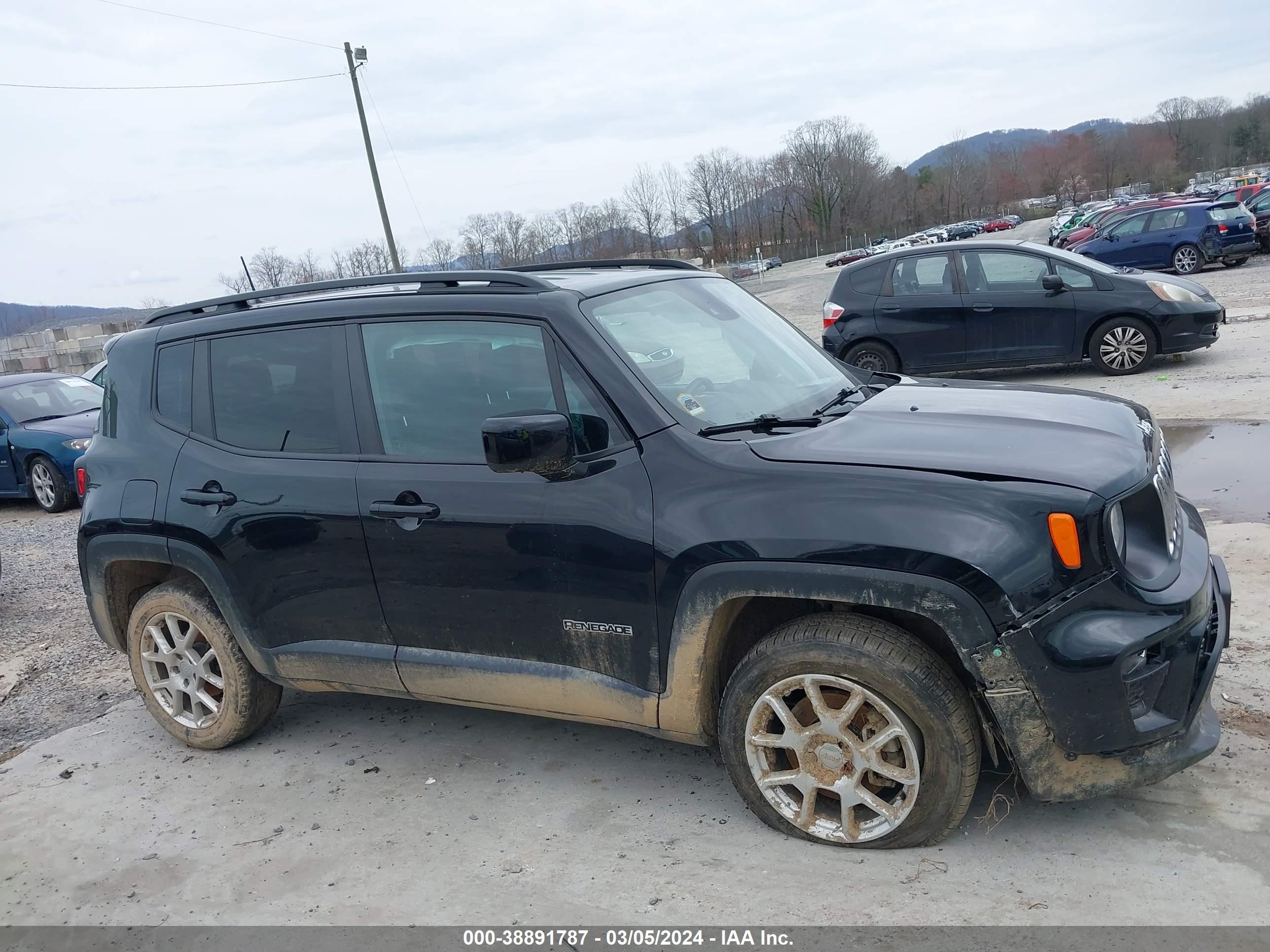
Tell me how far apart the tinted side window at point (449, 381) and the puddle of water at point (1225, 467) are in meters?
4.69

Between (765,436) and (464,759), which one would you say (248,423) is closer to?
(464,759)

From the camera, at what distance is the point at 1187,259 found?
2202 centimetres

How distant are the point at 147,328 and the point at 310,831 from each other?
2.47 m

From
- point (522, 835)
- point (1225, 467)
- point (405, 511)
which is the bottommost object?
point (1225, 467)

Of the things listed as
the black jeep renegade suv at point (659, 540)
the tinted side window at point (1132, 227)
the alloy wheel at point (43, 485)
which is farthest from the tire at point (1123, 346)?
the tinted side window at point (1132, 227)

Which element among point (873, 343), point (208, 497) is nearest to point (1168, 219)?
point (873, 343)

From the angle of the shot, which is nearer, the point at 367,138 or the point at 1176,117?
the point at 367,138

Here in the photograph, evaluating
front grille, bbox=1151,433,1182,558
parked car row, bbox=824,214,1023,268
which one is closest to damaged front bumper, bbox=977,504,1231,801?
front grille, bbox=1151,433,1182,558

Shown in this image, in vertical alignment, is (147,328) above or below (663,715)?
above

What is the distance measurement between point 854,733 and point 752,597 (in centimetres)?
56

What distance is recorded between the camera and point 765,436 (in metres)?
3.37

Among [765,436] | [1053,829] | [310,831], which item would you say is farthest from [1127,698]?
[310,831]

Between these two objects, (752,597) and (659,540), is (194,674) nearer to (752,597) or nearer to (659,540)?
(659,540)

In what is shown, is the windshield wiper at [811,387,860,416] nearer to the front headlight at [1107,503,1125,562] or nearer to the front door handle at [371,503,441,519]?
the front headlight at [1107,503,1125,562]
